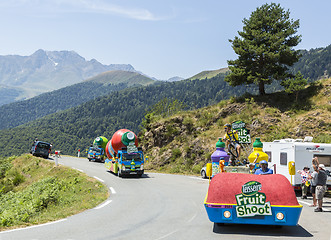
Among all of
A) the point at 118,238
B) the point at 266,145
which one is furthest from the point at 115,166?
the point at 118,238

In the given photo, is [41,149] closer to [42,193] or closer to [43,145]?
[43,145]

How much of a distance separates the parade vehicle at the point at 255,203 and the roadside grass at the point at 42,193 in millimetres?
5492

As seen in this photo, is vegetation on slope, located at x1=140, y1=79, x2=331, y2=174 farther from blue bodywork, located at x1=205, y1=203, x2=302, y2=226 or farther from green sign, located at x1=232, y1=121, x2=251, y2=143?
blue bodywork, located at x1=205, y1=203, x2=302, y2=226

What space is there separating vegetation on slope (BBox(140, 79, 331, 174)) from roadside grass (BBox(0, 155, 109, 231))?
38.7ft

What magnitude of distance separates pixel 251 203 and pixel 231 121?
93.0 ft

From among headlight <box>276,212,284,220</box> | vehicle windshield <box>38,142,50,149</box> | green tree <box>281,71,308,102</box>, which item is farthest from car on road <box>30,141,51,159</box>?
headlight <box>276,212,284,220</box>

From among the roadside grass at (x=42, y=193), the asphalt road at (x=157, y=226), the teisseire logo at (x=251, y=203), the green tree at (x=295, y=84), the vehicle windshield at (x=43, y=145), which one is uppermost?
the green tree at (x=295, y=84)

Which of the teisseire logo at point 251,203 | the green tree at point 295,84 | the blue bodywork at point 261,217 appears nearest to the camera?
the blue bodywork at point 261,217

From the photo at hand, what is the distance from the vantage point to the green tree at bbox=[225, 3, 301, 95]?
35.2 metres

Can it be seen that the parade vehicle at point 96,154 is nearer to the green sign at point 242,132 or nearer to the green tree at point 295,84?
the green tree at point 295,84

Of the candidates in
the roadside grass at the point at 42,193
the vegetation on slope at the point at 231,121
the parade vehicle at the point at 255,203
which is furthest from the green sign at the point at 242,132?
the vegetation on slope at the point at 231,121

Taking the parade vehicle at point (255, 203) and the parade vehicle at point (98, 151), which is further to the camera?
the parade vehicle at point (98, 151)

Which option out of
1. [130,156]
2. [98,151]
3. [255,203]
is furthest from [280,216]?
[98,151]

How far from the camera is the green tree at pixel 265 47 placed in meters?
35.2
